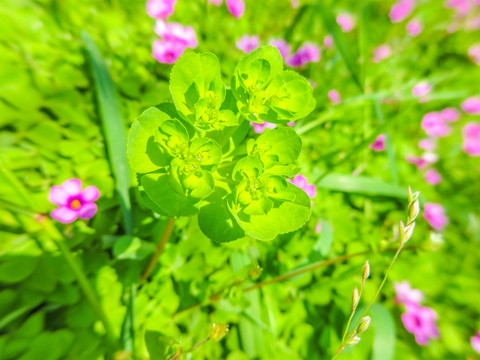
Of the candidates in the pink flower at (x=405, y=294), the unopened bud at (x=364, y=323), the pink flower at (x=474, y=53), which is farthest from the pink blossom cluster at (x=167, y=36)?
the pink flower at (x=474, y=53)

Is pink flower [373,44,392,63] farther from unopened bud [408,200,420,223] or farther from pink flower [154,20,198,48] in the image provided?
unopened bud [408,200,420,223]

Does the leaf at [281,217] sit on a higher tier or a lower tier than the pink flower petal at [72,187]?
lower

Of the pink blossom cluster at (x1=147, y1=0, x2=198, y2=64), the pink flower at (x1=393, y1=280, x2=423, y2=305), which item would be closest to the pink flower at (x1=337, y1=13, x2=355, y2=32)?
the pink blossom cluster at (x1=147, y1=0, x2=198, y2=64)

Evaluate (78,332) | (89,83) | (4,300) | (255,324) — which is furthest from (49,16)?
(255,324)

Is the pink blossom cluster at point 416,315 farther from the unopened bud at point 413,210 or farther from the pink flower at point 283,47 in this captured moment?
the pink flower at point 283,47

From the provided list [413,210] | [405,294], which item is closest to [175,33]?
[413,210]

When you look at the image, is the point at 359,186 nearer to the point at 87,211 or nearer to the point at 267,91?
the point at 267,91

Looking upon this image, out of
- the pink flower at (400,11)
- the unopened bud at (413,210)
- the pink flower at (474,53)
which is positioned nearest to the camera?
the unopened bud at (413,210)
